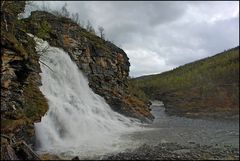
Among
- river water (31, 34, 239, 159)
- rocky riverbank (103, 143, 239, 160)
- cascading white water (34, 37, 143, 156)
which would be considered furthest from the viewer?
cascading white water (34, 37, 143, 156)

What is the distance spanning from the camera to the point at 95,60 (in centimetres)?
4334

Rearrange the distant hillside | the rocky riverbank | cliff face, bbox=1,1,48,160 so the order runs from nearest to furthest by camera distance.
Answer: cliff face, bbox=1,1,48,160, the rocky riverbank, the distant hillside

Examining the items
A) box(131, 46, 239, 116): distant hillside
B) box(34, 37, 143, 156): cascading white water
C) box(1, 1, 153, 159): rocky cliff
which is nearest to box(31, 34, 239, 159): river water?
box(34, 37, 143, 156): cascading white water

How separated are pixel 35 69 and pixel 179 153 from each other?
15.2m

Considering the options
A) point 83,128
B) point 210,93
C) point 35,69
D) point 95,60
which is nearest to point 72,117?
point 83,128

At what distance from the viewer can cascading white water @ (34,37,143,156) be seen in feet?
71.8

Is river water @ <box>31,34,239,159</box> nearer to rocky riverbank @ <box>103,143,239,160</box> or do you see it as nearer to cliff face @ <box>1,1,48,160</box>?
rocky riverbank @ <box>103,143,239,160</box>

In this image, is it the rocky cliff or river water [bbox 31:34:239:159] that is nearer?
the rocky cliff

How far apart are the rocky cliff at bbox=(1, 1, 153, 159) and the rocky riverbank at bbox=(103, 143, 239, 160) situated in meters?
5.35

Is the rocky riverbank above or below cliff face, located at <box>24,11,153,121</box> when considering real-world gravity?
below

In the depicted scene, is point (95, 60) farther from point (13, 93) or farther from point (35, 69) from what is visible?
point (13, 93)

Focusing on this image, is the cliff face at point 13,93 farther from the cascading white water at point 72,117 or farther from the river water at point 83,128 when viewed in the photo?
the cascading white water at point 72,117

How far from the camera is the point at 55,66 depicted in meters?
34.4

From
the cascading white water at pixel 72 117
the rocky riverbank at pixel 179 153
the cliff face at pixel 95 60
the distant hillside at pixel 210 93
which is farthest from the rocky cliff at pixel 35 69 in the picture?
the distant hillside at pixel 210 93
